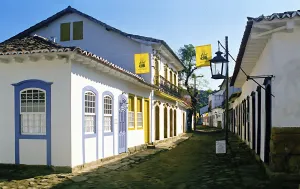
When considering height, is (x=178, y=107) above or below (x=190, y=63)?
below

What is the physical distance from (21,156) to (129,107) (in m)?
5.86

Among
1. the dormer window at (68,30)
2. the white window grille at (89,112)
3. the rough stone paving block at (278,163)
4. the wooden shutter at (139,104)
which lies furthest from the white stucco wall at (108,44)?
the rough stone paving block at (278,163)

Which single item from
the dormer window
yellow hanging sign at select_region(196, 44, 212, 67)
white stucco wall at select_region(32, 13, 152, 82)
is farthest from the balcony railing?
the dormer window

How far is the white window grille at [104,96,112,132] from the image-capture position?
11148 mm

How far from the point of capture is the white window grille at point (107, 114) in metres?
11.1

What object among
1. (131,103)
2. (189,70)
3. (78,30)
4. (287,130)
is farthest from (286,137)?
(189,70)

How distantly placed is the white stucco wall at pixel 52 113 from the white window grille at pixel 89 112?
95 cm

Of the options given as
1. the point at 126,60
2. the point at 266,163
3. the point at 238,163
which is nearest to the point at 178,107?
the point at 126,60

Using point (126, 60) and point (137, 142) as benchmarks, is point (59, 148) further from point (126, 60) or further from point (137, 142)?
point (126, 60)

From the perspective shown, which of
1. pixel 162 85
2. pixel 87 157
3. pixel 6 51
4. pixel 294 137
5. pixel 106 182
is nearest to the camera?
pixel 294 137

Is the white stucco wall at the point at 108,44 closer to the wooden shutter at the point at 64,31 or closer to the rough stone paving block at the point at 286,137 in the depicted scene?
the wooden shutter at the point at 64,31

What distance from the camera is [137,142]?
15086 millimetres

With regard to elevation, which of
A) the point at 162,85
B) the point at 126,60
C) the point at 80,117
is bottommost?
the point at 80,117

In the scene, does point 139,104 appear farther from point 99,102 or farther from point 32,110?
point 32,110
